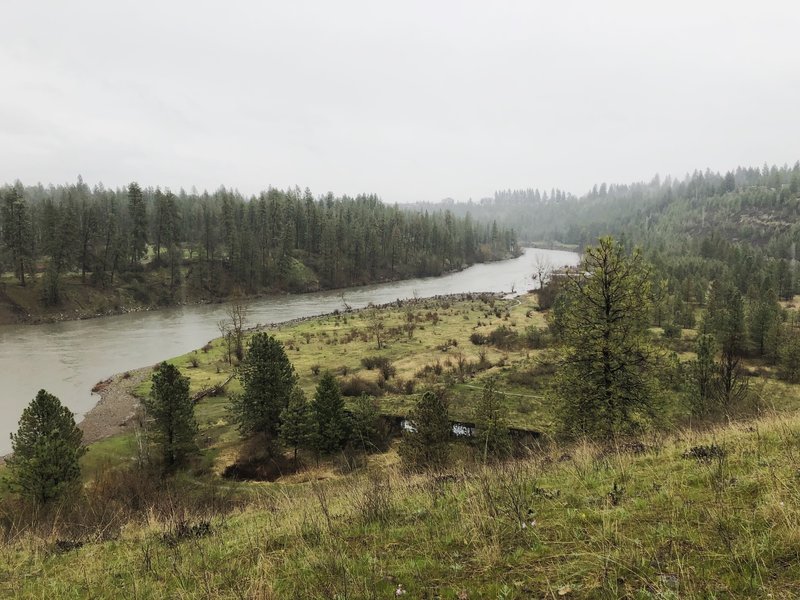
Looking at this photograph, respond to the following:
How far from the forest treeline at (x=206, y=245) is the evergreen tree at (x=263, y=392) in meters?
64.2

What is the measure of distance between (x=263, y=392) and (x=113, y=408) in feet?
57.6

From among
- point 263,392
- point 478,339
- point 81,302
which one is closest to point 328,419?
point 263,392

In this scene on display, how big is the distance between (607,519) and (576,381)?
16262mm

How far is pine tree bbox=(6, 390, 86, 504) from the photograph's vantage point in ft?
56.0

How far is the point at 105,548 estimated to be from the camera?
28.8 feet

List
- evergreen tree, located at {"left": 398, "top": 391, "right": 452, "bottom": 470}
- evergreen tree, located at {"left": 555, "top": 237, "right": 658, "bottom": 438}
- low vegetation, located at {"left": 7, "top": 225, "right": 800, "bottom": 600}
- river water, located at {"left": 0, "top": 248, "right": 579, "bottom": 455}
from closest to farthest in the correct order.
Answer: low vegetation, located at {"left": 7, "top": 225, "right": 800, "bottom": 600}
evergreen tree, located at {"left": 555, "top": 237, "right": 658, "bottom": 438}
evergreen tree, located at {"left": 398, "top": 391, "right": 452, "bottom": 470}
river water, located at {"left": 0, "top": 248, "right": 579, "bottom": 455}

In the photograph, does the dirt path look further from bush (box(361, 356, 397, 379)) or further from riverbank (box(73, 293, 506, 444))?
bush (box(361, 356, 397, 379))

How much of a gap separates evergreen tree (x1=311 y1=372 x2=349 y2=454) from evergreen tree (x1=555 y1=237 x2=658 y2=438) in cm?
1235

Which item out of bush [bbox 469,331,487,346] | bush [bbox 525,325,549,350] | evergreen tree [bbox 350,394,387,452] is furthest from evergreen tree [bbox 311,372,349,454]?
bush [bbox 525,325,549,350]

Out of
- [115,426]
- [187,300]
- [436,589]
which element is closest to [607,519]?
[436,589]

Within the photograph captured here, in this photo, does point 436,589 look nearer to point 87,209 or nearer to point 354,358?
point 354,358

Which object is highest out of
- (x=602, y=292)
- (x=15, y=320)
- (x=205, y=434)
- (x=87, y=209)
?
(x=87, y=209)

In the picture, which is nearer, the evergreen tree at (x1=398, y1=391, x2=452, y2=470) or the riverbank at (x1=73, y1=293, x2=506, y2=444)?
the evergreen tree at (x1=398, y1=391, x2=452, y2=470)

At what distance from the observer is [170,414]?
23547mm
